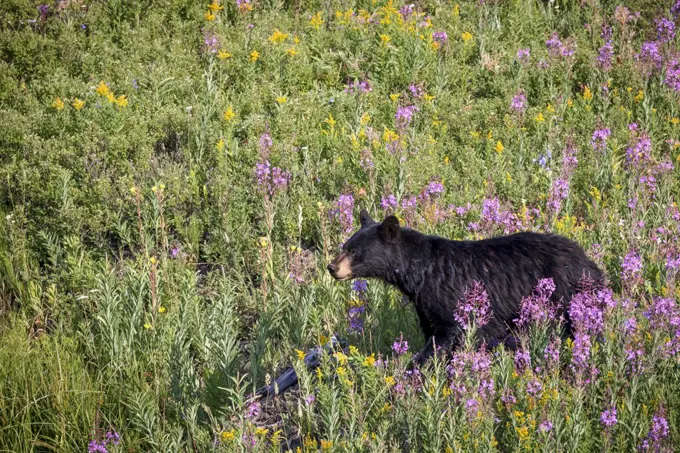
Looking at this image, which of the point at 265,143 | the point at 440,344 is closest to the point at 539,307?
the point at 440,344

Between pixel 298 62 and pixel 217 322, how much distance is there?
15.3ft

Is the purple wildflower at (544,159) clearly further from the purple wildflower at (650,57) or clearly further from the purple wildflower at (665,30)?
the purple wildflower at (665,30)

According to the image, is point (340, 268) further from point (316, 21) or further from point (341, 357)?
point (316, 21)

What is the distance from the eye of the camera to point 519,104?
353 inches

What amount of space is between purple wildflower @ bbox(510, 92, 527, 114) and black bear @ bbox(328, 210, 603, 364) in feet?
10.2

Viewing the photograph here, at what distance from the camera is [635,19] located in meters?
10.7

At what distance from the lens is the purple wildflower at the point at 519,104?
9.01m

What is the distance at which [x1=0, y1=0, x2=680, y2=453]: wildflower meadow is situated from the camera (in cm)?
492

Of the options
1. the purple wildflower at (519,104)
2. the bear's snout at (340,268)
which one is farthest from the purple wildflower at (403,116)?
the bear's snout at (340,268)

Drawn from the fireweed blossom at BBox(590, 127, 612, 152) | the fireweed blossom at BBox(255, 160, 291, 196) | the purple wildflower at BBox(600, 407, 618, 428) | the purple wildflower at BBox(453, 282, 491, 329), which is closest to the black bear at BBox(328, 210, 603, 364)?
the purple wildflower at BBox(453, 282, 491, 329)

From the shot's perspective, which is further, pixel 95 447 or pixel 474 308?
pixel 474 308

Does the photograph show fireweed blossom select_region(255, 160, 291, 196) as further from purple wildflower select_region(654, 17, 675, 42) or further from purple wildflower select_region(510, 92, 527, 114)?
purple wildflower select_region(654, 17, 675, 42)

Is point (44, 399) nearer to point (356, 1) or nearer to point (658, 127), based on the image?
point (658, 127)

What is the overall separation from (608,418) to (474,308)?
996 millimetres
